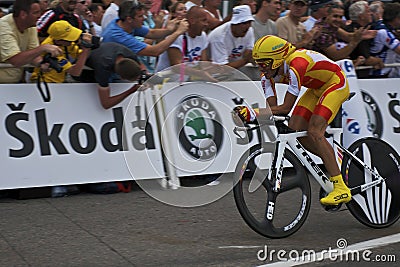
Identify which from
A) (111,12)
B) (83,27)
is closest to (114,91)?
(83,27)

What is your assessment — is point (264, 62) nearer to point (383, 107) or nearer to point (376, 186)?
point (376, 186)

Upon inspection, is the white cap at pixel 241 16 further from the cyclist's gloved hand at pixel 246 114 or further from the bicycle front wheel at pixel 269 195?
the cyclist's gloved hand at pixel 246 114

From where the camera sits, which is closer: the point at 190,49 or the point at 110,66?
the point at 110,66

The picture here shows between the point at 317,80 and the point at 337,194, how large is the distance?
1.06 m

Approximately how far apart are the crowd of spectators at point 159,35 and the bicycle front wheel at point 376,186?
2698 mm

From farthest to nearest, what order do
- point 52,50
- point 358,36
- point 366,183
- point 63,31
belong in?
point 358,36, point 63,31, point 52,50, point 366,183

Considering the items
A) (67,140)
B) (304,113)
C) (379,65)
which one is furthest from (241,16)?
(304,113)

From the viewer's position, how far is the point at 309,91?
7.02 meters

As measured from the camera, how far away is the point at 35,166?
26.6 feet

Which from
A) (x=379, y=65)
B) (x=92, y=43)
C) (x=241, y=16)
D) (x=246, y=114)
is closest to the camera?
(x=246, y=114)

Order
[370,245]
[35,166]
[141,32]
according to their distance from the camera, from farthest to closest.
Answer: [141,32], [35,166], [370,245]

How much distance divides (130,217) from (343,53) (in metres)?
4.55

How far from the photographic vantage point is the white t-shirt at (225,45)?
384 inches

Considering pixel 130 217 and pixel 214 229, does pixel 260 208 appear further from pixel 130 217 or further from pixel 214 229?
pixel 130 217
